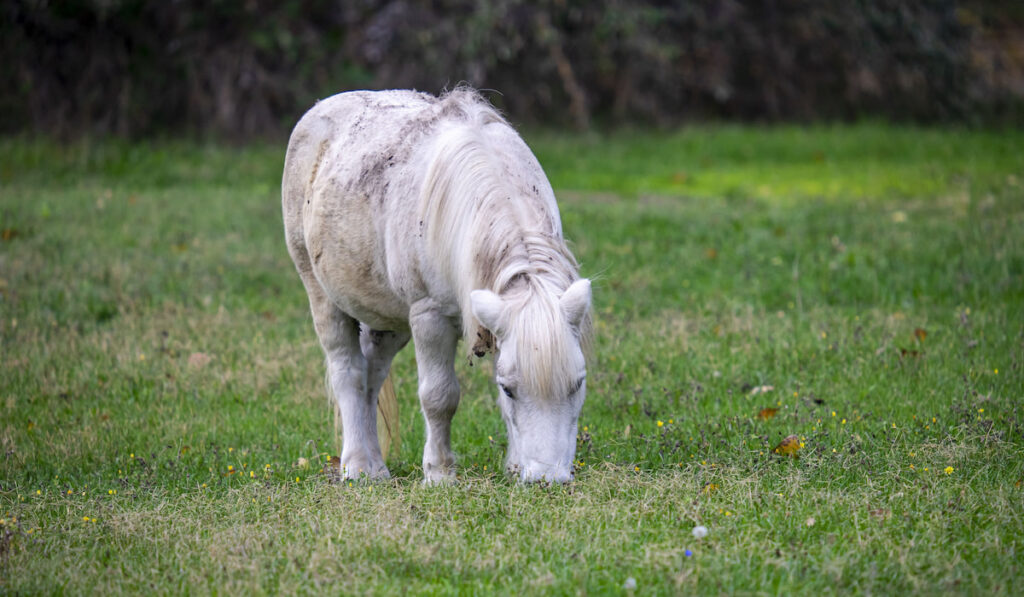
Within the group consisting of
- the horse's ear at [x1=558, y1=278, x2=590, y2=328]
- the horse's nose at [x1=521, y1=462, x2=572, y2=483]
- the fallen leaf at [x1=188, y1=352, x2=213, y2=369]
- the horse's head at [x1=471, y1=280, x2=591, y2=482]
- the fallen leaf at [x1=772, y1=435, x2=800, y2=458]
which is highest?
the horse's ear at [x1=558, y1=278, x2=590, y2=328]

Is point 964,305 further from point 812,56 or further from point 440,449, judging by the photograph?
point 812,56

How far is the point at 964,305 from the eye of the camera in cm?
730

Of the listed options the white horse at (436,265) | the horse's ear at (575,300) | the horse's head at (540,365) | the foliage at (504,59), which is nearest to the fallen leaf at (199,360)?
the white horse at (436,265)

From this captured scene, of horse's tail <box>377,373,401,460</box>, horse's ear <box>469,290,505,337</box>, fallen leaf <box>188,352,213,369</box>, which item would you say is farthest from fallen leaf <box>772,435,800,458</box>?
fallen leaf <box>188,352,213,369</box>

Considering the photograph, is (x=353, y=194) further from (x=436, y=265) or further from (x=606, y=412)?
(x=606, y=412)

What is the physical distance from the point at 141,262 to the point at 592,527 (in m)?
6.27

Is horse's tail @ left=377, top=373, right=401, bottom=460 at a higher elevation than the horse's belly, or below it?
below

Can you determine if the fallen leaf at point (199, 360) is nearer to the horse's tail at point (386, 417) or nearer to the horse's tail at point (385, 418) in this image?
the horse's tail at point (385, 418)

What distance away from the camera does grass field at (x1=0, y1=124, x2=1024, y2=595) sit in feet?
11.5

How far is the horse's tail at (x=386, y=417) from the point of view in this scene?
17.6ft

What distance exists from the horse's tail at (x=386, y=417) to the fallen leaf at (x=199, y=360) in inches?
66.6

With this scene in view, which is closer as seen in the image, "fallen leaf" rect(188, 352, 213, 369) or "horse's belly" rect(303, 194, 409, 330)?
"horse's belly" rect(303, 194, 409, 330)

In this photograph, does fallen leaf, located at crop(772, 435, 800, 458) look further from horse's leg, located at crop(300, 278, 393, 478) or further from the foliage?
the foliage

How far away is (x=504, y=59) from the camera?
51.2ft
